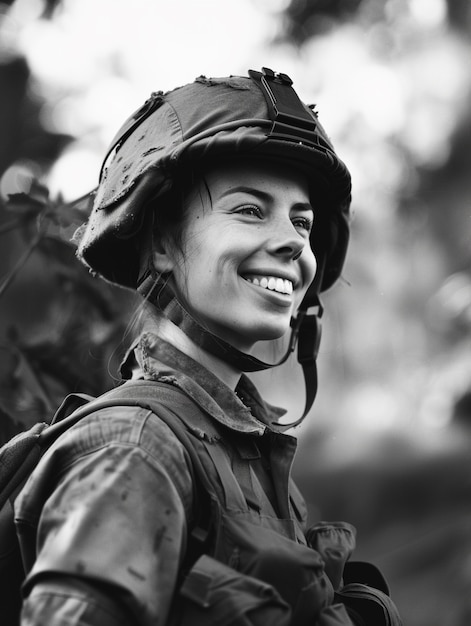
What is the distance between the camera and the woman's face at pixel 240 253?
5.52ft

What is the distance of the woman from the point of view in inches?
48.8

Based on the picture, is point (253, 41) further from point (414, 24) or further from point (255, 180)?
point (255, 180)

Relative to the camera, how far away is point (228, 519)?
137 cm

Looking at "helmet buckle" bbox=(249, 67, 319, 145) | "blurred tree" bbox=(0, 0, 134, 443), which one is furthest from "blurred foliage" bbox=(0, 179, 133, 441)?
"helmet buckle" bbox=(249, 67, 319, 145)

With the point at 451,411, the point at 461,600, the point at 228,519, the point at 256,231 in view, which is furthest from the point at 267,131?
the point at 451,411

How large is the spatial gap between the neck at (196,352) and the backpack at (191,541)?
5.8 inches

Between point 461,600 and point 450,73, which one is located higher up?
point 450,73

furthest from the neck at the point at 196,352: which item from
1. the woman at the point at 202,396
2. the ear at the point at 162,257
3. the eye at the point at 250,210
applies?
the eye at the point at 250,210

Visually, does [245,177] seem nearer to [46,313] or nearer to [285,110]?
[285,110]

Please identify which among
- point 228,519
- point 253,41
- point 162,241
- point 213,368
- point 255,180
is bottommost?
point 228,519

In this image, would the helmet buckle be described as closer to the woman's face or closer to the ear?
the woman's face

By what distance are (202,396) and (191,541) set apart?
1.07ft

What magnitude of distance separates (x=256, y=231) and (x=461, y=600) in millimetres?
3504

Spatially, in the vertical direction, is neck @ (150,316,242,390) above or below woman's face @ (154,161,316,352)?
below
